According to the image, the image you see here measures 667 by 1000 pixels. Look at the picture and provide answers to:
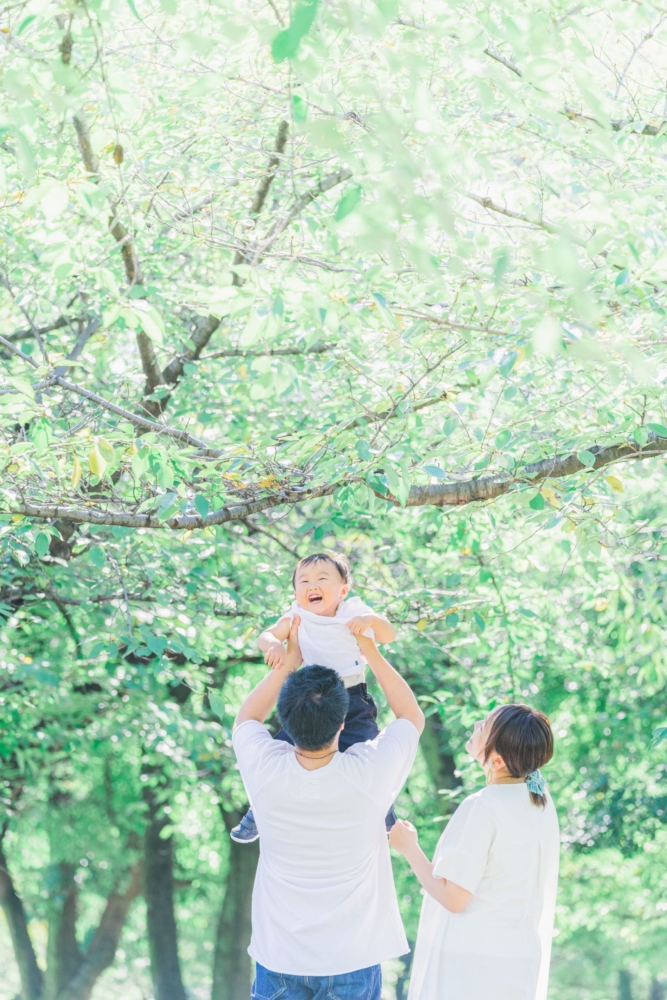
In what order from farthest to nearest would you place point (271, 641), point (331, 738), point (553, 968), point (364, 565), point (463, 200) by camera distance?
point (553, 968)
point (364, 565)
point (463, 200)
point (271, 641)
point (331, 738)

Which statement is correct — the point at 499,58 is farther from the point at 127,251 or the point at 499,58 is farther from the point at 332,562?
the point at 127,251

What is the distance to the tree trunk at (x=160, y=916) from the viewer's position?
12.4 m

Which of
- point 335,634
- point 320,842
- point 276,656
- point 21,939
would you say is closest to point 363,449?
point 335,634

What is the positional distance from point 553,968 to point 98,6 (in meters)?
22.9

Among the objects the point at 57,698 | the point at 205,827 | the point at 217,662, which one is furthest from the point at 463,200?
the point at 205,827

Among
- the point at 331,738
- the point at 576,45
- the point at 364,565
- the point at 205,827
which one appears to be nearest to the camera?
the point at 576,45

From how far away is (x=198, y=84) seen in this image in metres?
2.99

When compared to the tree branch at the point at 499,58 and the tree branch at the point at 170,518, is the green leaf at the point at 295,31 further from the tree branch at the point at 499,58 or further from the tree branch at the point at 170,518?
the tree branch at the point at 170,518

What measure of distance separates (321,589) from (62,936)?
13006mm

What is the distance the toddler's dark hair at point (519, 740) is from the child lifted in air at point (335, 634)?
0.38 m

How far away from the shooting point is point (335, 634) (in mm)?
3277

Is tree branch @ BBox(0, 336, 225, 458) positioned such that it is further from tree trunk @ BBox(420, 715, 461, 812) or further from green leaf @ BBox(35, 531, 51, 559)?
tree trunk @ BBox(420, 715, 461, 812)

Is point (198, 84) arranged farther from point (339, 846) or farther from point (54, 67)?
point (339, 846)

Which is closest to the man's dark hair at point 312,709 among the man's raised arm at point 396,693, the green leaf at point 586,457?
the man's raised arm at point 396,693
